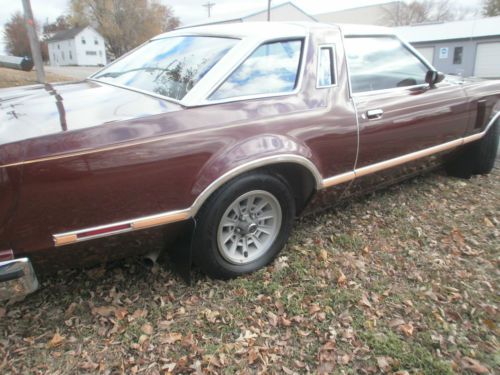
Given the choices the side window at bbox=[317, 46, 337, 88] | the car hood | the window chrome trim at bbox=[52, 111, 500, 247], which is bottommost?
the window chrome trim at bbox=[52, 111, 500, 247]

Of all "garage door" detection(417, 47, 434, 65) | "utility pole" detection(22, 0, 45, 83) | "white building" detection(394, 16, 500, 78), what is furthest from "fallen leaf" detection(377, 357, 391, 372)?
"garage door" detection(417, 47, 434, 65)

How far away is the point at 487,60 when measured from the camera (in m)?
25.0

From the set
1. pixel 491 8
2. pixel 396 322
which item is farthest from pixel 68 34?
Answer: pixel 396 322

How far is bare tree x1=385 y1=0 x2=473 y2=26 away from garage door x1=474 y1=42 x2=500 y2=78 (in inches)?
1226

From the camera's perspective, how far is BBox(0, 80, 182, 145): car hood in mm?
2051

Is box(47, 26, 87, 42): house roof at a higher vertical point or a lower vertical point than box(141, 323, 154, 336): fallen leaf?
higher

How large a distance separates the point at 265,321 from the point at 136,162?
118 centimetres

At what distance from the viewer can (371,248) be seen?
3.18 metres

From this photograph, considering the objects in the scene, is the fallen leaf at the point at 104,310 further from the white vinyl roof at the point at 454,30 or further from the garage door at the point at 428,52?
the garage door at the point at 428,52

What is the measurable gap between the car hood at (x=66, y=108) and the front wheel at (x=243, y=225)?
24.2 inches

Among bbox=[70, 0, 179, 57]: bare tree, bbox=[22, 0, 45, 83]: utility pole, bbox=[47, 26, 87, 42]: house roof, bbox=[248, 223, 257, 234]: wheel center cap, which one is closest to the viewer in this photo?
bbox=[248, 223, 257, 234]: wheel center cap

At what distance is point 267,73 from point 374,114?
902 millimetres

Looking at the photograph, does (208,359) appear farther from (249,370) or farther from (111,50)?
(111,50)

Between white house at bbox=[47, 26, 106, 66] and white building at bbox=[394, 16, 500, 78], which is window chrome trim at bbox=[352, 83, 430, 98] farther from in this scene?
white house at bbox=[47, 26, 106, 66]
